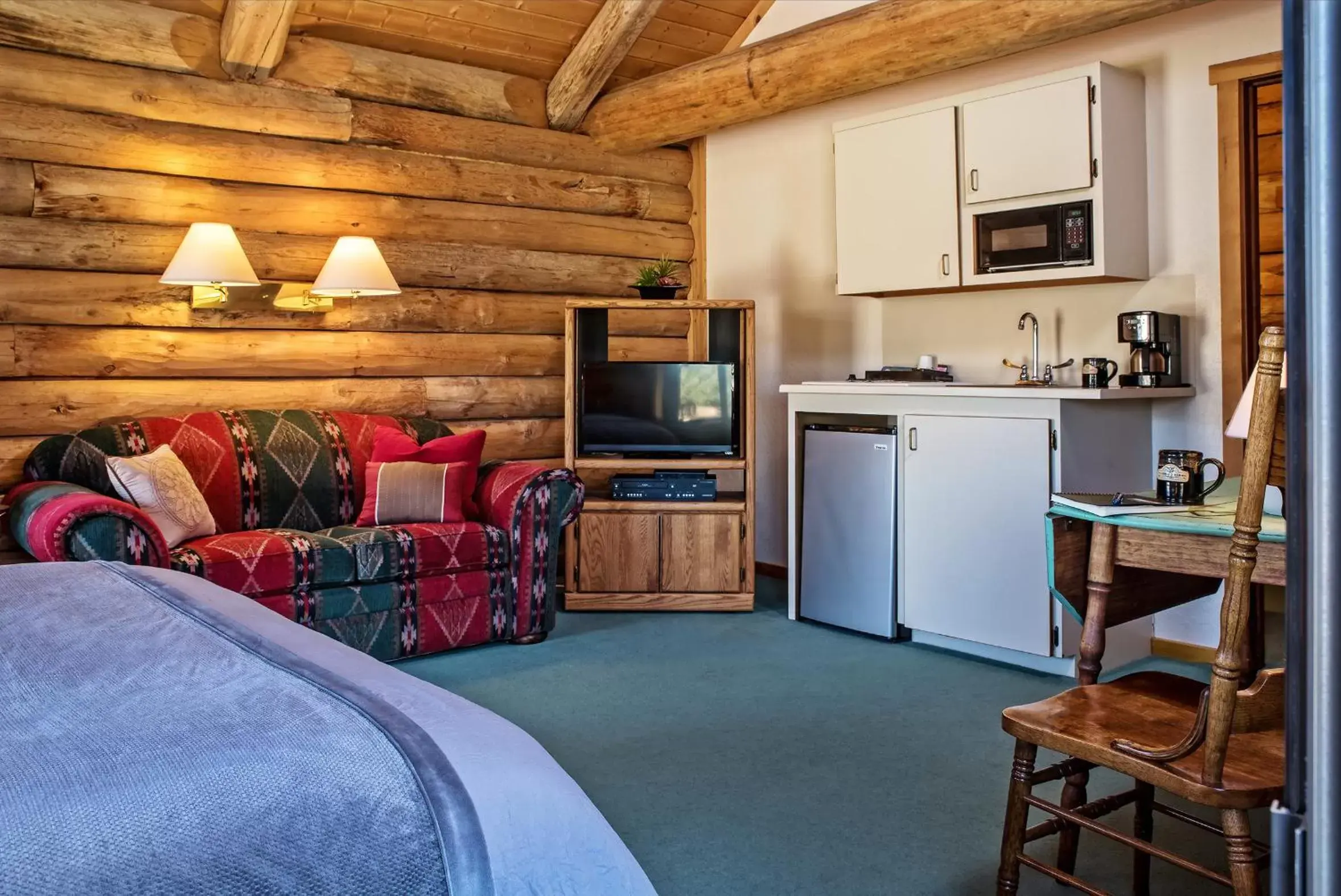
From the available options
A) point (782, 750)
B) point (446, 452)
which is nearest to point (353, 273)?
point (446, 452)

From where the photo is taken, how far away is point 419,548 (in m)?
4.27

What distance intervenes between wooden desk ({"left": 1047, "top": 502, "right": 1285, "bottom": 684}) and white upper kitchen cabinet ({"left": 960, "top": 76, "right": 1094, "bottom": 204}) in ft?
6.66

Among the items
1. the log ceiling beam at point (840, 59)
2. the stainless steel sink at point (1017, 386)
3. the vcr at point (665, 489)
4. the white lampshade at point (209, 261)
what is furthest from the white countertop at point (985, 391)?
the white lampshade at point (209, 261)

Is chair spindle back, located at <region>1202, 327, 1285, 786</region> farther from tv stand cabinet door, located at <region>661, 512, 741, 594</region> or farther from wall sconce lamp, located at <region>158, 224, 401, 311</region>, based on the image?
wall sconce lamp, located at <region>158, 224, 401, 311</region>

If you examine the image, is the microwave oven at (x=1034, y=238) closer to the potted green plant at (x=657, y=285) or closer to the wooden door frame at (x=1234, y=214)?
the wooden door frame at (x=1234, y=214)

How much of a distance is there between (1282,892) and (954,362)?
15.3ft

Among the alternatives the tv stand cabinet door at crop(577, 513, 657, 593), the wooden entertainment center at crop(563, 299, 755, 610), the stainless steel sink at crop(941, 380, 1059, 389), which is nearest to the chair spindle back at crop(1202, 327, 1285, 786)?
the stainless steel sink at crop(941, 380, 1059, 389)

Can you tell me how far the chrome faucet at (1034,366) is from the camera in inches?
174

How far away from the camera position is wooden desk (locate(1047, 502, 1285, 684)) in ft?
7.07

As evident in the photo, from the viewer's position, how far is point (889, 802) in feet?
9.50

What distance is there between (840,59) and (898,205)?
636 millimetres

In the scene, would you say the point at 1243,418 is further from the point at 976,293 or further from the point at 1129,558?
the point at 976,293

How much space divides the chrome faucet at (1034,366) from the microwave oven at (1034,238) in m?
0.27

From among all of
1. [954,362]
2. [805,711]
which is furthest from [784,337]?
[805,711]
